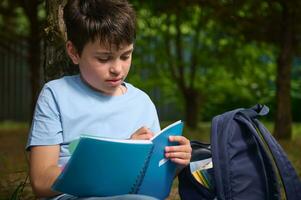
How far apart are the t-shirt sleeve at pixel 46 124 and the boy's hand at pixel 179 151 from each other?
370mm

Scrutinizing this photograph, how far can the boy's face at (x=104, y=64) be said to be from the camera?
202cm

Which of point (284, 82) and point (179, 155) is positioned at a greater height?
point (179, 155)

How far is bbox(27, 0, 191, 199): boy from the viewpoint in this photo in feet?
6.52

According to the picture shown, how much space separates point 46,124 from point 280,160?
82 centimetres

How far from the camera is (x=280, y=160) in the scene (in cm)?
210

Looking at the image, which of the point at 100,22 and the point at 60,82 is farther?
the point at 60,82

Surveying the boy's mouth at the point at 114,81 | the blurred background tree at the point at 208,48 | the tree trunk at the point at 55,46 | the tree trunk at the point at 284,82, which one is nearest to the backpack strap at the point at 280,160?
the boy's mouth at the point at 114,81

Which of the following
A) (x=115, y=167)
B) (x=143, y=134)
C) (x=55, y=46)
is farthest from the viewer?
(x=55, y=46)

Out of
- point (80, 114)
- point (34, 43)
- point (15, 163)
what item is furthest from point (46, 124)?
point (34, 43)

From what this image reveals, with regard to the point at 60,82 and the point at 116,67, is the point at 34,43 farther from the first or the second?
the point at 116,67

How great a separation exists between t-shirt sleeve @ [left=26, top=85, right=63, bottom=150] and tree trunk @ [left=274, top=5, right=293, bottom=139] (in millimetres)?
5666

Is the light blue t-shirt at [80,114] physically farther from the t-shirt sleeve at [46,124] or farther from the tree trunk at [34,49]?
the tree trunk at [34,49]

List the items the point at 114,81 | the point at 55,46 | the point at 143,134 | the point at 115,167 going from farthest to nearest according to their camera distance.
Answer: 1. the point at 55,46
2. the point at 114,81
3. the point at 143,134
4. the point at 115,167

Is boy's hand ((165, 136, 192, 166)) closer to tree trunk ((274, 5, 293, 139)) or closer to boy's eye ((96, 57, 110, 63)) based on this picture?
boy's eye ((96, 57, 110, 63))
